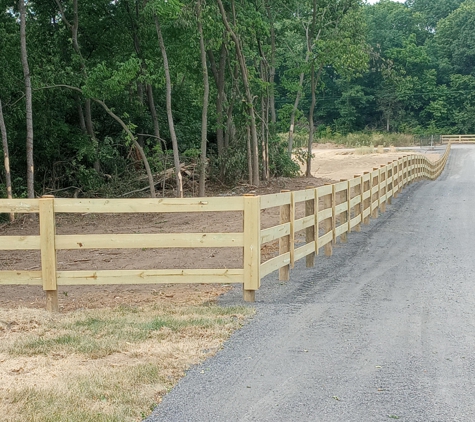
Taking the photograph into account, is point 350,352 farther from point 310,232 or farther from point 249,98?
point 249,98

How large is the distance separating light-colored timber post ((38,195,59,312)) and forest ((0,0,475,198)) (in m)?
10.6

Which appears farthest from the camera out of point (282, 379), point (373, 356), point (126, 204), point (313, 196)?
point (313, 196)

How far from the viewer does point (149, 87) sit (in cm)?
2412

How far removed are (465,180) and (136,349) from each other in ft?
89.8

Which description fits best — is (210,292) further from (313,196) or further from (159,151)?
(159,151)

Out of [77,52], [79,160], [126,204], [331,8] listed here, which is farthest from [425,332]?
[331,8]

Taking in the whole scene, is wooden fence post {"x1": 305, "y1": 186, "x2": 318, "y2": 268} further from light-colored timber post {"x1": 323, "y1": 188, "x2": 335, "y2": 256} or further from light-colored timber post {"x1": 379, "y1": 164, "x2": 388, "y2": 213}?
light-colored timber post {"x1": 379, "y1": 164, "x2": 388, "y2": 213}

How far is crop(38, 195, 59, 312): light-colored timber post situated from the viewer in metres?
7.34

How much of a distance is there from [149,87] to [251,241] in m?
17.8

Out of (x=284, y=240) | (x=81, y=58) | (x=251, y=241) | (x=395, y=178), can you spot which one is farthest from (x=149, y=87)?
(x=251, y=241)

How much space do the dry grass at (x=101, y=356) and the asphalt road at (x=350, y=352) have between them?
8.8 inches

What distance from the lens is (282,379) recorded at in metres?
4.90

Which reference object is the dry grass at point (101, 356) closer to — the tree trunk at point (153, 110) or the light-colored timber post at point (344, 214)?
the light-colored timber post at point (344, 214)

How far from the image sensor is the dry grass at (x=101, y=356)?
14.1 feet
